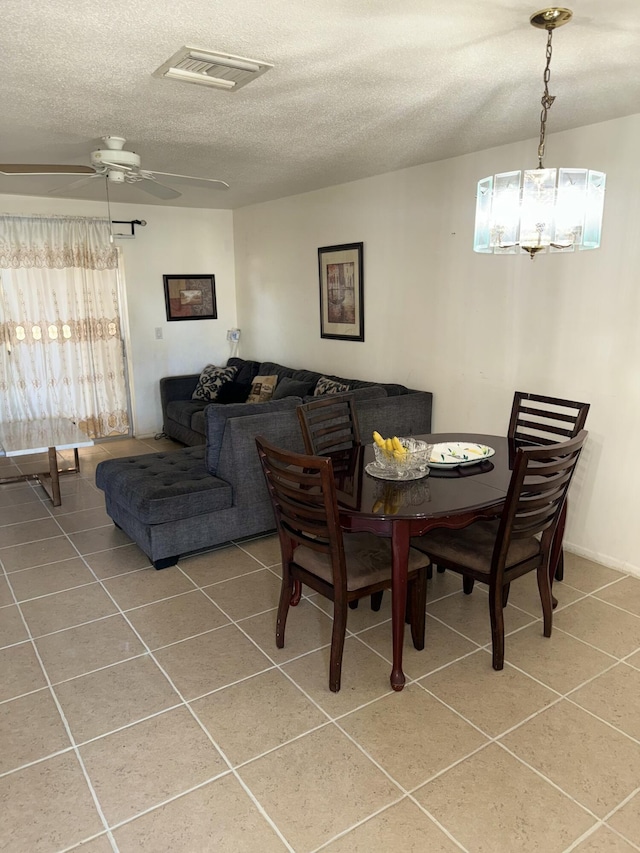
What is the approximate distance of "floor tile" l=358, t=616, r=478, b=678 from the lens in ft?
8.32

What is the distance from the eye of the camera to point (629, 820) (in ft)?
5.88

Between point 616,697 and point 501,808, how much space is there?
2.57 feet

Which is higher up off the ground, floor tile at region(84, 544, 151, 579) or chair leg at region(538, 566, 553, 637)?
chair leg at region(538, 566, 553, 637)

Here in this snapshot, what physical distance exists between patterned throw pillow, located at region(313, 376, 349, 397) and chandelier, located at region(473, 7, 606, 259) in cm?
261

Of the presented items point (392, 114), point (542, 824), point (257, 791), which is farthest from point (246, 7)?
point (542, 824)

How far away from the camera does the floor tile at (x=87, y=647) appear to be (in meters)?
2.56

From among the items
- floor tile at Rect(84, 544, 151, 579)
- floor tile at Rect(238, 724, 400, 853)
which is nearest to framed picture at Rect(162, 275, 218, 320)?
floor tile at Rect(84, 544, 151, 579)

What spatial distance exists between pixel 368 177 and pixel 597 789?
4163mm

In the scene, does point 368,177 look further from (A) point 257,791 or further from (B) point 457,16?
(A) point 257,791

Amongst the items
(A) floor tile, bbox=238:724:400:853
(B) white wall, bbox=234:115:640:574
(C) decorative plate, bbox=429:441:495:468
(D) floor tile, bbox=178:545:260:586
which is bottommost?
(A) floor tile, bbox=238:724:400:853

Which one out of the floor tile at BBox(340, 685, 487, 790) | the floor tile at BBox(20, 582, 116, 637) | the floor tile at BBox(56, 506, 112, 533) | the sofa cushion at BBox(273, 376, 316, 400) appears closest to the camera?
the floor tile at BBox(340, 685, 487, 790)

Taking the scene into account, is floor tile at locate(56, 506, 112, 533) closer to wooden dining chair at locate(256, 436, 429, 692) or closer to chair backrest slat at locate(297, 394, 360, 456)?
chair backrest slat at locate(297, 394, 360, 456)

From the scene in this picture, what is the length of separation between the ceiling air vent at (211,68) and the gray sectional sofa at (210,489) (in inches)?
67.3

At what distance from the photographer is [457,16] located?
1.95 m
